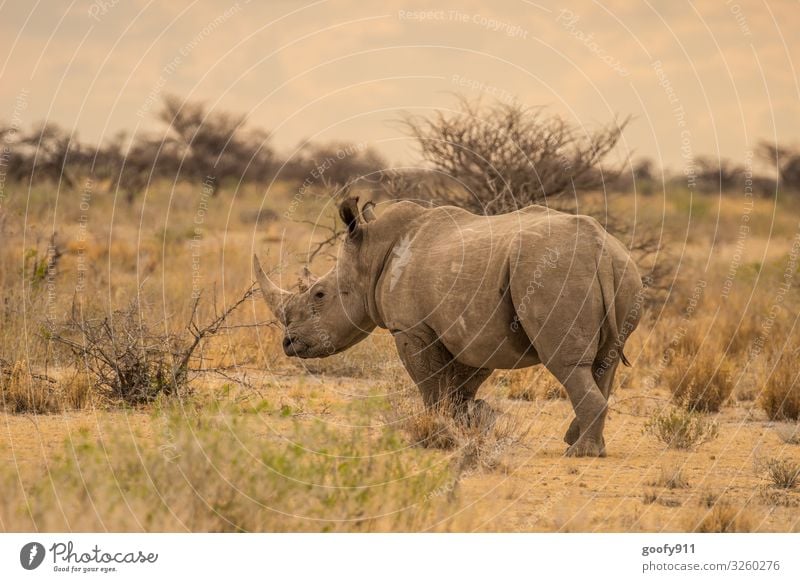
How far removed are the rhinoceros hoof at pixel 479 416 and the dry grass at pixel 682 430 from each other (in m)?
1.79

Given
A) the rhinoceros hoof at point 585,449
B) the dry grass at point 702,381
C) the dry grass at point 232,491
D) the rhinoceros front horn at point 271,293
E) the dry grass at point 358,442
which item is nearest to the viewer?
the dry grass at point 232,491

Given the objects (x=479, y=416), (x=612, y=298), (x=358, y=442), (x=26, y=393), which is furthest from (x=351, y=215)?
(x=26, y=393)

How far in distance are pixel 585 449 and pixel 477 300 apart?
161 centimetres

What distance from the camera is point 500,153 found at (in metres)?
17.8

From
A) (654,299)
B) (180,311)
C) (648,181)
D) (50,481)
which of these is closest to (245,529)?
(50,481)

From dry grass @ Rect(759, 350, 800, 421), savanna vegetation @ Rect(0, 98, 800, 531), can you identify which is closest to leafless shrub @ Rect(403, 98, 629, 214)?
savanna vegetation @ Rect(0, 98, 800, 531)

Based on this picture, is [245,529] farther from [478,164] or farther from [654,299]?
[654,299]

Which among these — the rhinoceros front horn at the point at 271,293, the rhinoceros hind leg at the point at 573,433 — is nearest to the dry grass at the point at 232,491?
the rhinoceros hind leg at the point at 573,433

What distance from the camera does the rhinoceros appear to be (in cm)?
996

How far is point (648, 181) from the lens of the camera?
186 feet

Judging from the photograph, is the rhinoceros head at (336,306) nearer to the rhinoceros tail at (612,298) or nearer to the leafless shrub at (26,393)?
the rhinoceros tail at (612,298)

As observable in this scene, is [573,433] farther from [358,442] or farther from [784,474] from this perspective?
[358,442]

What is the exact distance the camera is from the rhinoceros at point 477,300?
9.96 meters

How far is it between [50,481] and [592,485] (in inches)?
163
